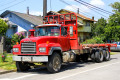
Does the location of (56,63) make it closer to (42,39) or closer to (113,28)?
(42,39)

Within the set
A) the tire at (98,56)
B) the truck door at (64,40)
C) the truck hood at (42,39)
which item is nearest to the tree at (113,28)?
the tire at (98,56)

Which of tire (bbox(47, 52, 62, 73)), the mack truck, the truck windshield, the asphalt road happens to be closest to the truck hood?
the mack truck

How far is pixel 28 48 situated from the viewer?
1020 centimetres

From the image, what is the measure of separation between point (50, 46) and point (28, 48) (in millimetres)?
1264

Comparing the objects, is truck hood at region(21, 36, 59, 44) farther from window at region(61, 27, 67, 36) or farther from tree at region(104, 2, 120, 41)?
tree at region(104, 2, 120, 41)

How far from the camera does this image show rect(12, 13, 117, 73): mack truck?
32.3 ft

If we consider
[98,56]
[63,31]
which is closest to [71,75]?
[63,31]

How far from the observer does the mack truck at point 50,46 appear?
32.3ft

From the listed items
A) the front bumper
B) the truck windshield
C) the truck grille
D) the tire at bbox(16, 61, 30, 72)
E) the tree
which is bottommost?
the tire at bbox(16, 61, 30, 72)

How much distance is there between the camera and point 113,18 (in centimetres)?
3750

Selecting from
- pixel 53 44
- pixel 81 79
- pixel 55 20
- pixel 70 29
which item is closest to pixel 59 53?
pixel 53 44

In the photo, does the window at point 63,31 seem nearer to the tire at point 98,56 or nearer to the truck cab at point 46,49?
the truck cab at point 46,49

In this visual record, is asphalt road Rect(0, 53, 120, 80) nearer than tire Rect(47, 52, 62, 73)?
Yes

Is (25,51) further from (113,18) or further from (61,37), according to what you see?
(113,18)
